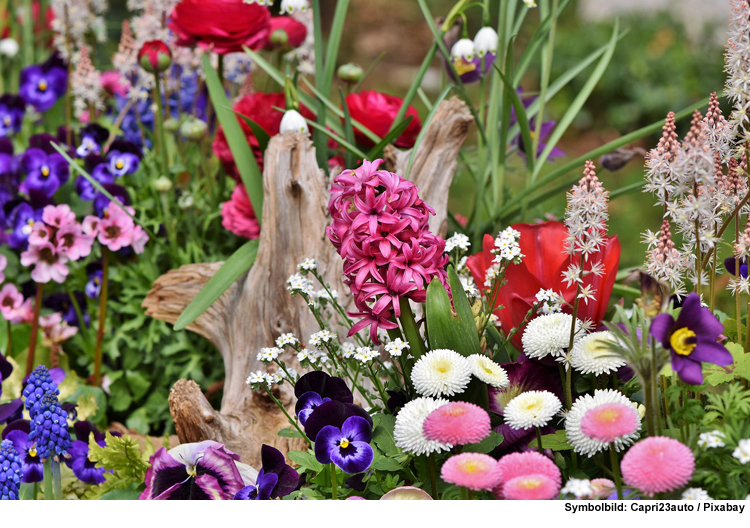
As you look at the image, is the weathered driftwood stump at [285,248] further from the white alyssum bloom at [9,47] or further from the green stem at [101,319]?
the white alyssum bloom at [9,47]

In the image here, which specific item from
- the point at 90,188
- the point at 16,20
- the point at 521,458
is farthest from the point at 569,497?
the point at 16,20

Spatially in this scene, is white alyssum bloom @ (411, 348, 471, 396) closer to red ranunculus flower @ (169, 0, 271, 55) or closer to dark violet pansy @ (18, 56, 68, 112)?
red ranunculus flower @ (169, 0, 271, 55)

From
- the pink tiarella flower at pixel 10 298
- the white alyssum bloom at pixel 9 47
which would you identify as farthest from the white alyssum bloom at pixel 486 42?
the white alyssum bloom at pixel 9 47

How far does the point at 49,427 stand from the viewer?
2.81ft

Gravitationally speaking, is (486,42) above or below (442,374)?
above

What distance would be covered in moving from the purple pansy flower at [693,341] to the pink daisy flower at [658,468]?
0.23 feet

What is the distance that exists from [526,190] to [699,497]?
760mm

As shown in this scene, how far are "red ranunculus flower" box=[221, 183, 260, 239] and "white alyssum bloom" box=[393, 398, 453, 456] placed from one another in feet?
2.43

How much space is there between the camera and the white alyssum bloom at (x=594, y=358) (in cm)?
72

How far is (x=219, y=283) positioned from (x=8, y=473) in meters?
0.46

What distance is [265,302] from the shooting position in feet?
4.03

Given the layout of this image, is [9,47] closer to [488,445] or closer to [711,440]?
[488,445]

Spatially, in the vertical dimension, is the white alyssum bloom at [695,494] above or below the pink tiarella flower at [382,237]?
below

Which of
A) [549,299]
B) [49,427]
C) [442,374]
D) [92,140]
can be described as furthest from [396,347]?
[92,140]
